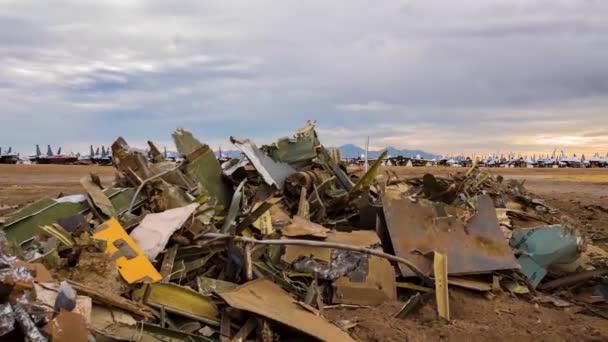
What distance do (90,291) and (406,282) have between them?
9.97 ft

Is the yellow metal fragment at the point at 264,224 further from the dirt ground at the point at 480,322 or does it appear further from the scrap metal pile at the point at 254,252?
the dirt ground at the point at 480,322

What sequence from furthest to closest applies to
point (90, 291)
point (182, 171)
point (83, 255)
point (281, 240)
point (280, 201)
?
point (280, 201) < point (182, 171) < point (281, 240) < point (83, 255) < point (90, 291)

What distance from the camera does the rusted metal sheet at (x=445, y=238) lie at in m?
5.95

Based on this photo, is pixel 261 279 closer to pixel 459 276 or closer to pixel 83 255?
pixel 83 255

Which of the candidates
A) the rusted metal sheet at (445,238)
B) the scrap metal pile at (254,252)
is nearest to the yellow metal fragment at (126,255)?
the scrap metal pile at (254,252)

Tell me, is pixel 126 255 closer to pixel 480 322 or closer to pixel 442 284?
pixel 442 284

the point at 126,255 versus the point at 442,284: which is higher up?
the point at 126,255

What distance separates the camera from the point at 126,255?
4430mm

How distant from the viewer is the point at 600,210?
45.1 feet

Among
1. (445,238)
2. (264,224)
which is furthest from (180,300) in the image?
(445,238)

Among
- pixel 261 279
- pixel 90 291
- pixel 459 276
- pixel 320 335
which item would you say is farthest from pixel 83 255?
pixel 459 276

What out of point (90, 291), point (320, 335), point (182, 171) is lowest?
point (320, 335)

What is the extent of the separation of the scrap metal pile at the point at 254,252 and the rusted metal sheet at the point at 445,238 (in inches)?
0.5

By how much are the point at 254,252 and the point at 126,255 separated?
1326 millimetres
